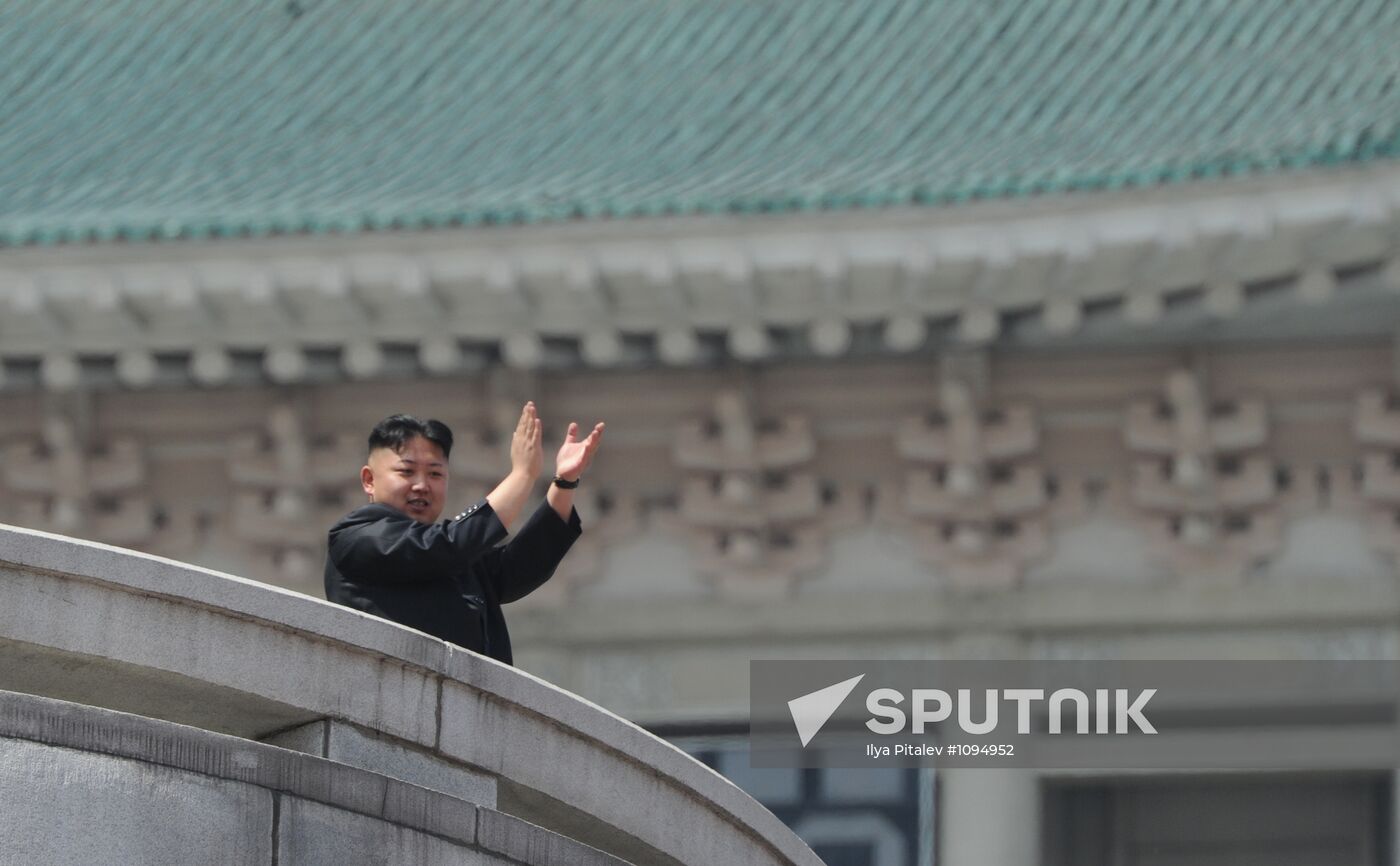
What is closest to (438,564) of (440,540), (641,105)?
(440,540)

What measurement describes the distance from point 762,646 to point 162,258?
252 cm

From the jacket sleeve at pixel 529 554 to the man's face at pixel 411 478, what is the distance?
0.16 m

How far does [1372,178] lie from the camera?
9094 millimetres

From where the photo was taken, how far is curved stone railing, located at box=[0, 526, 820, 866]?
4238 millimetres

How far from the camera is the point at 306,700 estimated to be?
4434 millimetres

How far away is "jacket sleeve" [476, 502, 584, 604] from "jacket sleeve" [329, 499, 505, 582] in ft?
1.07

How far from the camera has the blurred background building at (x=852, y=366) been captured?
31.2ft

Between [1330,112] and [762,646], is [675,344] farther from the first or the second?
[1330,112]

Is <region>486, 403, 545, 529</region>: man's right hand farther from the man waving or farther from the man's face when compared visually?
the man's face
